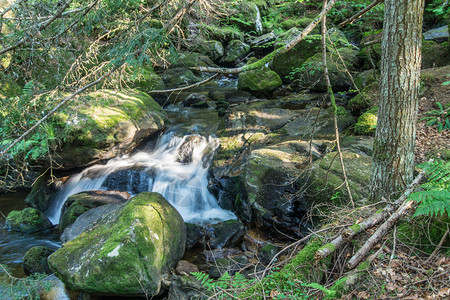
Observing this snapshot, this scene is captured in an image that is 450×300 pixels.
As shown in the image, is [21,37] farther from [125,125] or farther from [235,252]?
[235,252]

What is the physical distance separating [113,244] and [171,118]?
7342mm

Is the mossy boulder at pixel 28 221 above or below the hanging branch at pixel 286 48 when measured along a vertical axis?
below

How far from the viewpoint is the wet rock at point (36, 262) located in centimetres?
556

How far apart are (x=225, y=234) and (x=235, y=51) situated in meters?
14.3

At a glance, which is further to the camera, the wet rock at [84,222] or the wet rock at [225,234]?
the wet rock at [225,234]

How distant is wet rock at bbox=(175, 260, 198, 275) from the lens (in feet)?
16.4

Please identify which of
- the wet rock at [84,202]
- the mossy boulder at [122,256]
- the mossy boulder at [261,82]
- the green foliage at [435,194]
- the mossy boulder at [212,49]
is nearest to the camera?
the green foliage at [435,194]

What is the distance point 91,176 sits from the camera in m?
8.47

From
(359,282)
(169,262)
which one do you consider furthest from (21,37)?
(359,282)

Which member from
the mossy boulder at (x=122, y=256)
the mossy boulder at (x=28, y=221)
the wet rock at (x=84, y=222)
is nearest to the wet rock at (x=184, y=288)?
the mossy boulder at (x=122, y=256)

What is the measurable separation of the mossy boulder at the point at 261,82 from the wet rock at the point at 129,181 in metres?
5.64

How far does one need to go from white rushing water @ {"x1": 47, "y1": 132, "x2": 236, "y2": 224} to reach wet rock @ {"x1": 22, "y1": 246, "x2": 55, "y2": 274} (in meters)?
1.94

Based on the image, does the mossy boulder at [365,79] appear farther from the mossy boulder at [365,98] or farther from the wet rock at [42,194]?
the wet rock at [42,194]

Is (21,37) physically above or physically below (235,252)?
above
